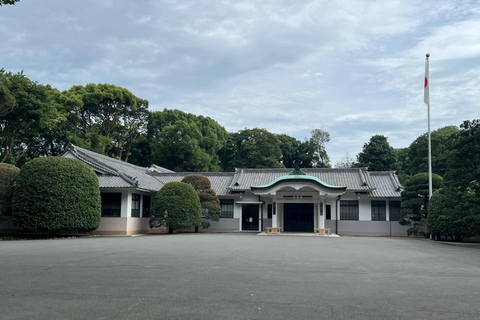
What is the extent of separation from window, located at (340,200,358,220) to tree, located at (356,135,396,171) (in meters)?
18.3

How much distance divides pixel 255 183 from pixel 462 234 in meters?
14.5

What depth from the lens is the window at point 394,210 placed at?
1070 inches

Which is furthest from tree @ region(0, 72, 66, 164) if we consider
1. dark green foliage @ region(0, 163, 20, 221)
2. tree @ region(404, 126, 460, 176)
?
tree @ region(404, 126, 460, 176)

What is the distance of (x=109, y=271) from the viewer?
8164 mm

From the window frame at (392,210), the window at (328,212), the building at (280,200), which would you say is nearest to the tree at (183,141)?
the building at (280,200)

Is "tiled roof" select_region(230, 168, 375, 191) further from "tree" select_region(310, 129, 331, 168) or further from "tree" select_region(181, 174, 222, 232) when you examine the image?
"tree" select_region(310, 129, 331, 168)

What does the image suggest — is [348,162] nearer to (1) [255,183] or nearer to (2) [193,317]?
(1) [255,183]

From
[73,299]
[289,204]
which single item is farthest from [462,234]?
[73,299]

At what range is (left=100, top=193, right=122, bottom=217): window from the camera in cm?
2331

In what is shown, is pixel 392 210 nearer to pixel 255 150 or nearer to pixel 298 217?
pixel 298 217

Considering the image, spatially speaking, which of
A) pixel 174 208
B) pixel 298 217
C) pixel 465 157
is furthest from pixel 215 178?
pixel 465 157

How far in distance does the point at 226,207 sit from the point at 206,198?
317cm

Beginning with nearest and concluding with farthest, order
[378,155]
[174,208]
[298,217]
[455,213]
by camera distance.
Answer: [455,213] < [174,208] < [298,217] < [378,155]

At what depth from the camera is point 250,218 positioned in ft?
95.2
